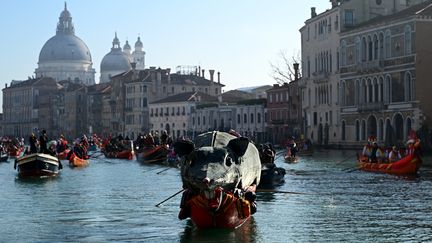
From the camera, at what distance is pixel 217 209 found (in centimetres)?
1934

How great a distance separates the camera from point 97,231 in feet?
68.4

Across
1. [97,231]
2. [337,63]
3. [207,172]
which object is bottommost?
[97,231]

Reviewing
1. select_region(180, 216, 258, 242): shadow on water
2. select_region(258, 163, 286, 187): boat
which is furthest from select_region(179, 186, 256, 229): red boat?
select_region(258, 163, 286, 187): boat

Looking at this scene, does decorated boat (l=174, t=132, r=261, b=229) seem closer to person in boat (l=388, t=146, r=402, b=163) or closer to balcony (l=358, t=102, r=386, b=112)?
person in boat (l=388, t=146, r=402, b=163)

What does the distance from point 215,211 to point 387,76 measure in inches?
1911

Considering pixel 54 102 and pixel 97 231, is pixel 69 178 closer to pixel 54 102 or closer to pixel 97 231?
pixel 97 231

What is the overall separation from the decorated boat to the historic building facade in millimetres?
43734

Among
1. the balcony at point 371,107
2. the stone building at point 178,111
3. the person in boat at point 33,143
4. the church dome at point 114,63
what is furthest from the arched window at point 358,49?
the church dome at point 114,63

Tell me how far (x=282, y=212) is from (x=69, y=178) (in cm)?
1709

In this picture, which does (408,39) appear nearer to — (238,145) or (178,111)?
(238,145)

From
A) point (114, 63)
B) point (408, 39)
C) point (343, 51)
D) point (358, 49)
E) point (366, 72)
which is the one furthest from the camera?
point (114, 63)

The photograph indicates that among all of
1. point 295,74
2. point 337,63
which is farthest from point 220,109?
point 337,63

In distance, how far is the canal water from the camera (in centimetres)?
2012

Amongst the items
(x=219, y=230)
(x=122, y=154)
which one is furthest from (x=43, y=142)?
(x=122, y=154)
